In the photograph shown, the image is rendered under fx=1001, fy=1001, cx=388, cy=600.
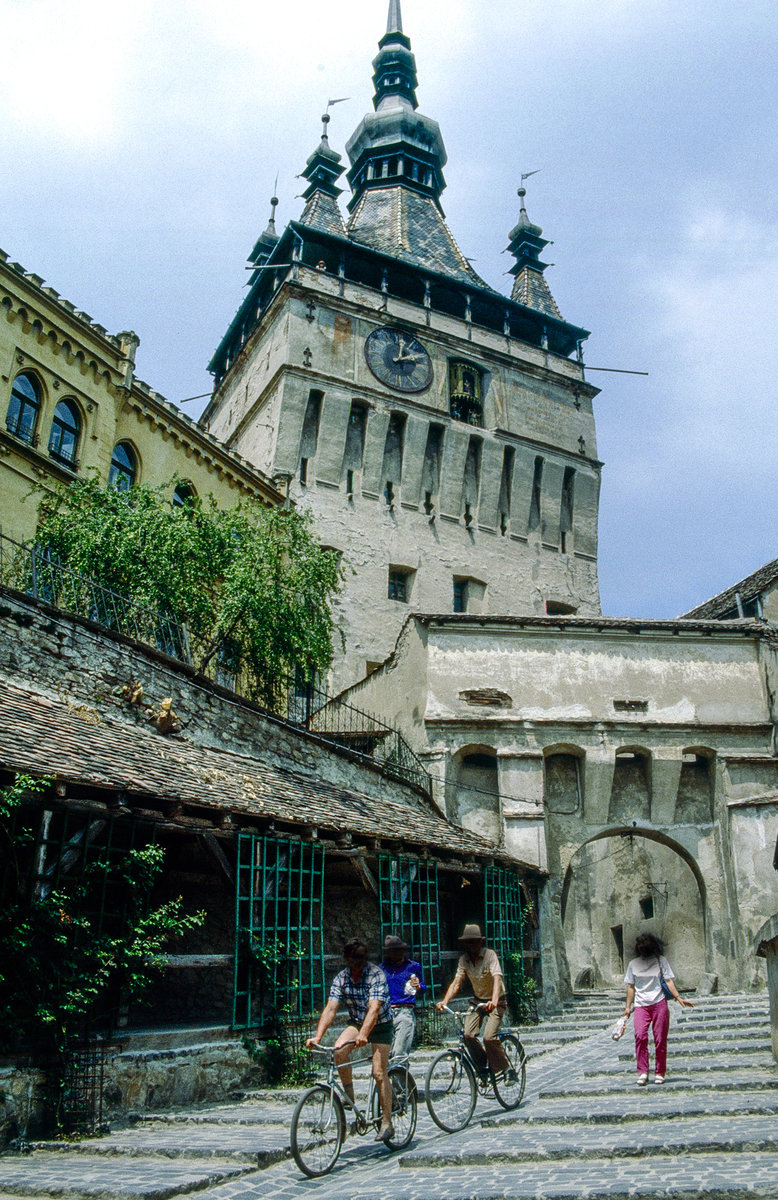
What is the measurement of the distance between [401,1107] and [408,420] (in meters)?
28.0

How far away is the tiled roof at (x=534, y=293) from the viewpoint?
41.8 meters

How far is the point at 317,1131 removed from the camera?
6.77m

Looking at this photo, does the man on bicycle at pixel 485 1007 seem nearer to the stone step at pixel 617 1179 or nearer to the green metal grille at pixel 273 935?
the stone step at pixel 617 1179

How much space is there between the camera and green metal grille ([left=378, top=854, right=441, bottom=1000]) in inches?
545

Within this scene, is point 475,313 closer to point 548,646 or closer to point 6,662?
point 548,646

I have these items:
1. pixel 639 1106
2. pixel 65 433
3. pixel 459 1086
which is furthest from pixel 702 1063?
pixel 65 433

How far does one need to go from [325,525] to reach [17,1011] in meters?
23.9

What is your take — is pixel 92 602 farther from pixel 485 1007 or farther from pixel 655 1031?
pixel 655 1031

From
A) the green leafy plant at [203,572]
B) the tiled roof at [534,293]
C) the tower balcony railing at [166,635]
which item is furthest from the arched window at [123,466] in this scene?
the tiled roof at [534,293]

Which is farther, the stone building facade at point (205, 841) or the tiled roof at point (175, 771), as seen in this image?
the tiled roof at point (175, 771)

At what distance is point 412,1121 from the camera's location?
7.52 metres

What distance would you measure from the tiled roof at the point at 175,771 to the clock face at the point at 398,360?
20516 millimetres

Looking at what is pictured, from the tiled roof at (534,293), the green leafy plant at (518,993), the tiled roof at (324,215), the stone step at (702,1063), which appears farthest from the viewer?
the tiled roof at (534,293)

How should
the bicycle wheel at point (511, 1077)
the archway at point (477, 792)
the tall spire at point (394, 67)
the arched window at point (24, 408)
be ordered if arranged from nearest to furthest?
the bicycle wheel at point (511, 1077) → the archway at point (477, 792) → the arched window at point (24, 408) → the tall spire at point (394, 67)
